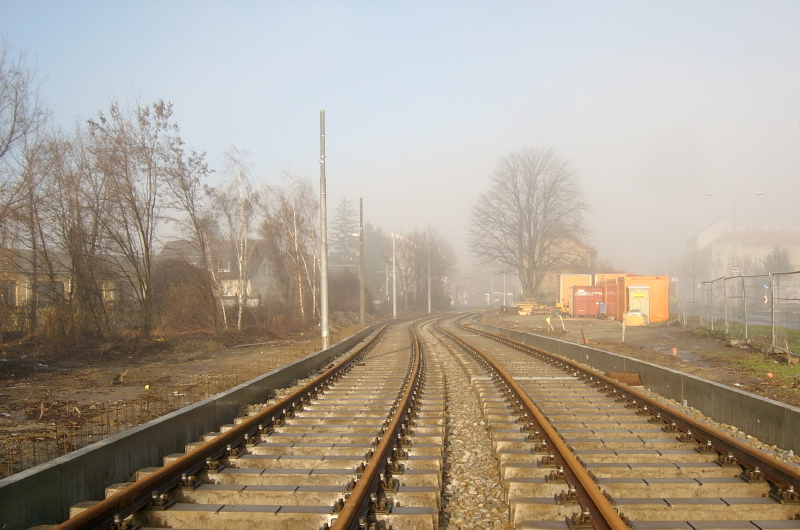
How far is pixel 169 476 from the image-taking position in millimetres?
5406

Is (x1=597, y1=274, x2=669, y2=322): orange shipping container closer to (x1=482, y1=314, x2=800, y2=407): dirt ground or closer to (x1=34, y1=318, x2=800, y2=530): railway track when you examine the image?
(x1=482, y1=314, x2=800, y2=407): dirt ground

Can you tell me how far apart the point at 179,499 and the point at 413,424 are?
3.67m

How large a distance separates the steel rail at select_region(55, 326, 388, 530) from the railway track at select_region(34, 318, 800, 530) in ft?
0.05

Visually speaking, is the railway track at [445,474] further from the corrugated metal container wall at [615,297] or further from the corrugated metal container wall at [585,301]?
the corrugated metal container wall at [585,301]

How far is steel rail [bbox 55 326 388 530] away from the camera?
14.2 ft

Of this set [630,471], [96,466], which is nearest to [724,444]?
[630,471]

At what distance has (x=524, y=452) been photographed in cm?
660

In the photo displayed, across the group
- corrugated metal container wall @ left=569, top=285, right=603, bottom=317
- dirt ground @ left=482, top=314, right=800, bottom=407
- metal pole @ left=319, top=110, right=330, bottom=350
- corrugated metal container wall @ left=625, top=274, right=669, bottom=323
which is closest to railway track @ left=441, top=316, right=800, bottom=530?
dirt ground @ left=482, top=314, right=800, bottom=407

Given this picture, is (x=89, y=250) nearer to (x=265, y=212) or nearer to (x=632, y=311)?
(x=265, y=212)

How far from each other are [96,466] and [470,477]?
3.42m

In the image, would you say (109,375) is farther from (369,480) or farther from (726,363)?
(726,363)

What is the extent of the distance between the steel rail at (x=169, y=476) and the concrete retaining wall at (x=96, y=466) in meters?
0.46

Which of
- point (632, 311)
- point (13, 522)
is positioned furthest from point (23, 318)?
point (632, 311)

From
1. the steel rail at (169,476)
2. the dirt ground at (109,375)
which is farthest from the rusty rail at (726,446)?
the dirt ground at (109,375)
